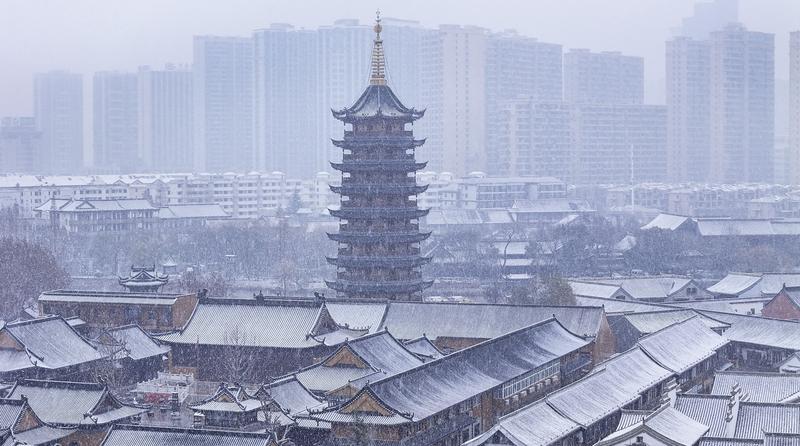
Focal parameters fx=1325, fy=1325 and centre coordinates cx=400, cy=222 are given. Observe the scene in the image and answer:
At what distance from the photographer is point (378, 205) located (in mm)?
42750

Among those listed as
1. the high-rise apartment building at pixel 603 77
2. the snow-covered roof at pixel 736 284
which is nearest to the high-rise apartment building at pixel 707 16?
the high-rise apartment building at pixel 603 77

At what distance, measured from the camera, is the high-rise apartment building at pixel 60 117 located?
141625 mm

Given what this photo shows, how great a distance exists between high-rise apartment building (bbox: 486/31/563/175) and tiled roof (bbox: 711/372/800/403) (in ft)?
275

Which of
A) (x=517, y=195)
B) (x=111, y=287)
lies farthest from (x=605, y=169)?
(x=111, y=287)

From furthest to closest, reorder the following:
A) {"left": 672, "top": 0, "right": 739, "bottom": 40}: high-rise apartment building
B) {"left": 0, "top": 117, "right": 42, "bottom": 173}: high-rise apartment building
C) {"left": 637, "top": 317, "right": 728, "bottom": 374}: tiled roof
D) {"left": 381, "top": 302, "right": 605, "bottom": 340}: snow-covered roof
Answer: {"left": 672, "top": 0, "right": 739, "bottom": 40}: high-rise apartment building < {"left": 0, "top": 117, "right": 42, "bottom": 173}: high-rise apartment building < {"left": 381, "top": 302, "right": 605, "bottom": 340}: snow-covered roof < {"left": 637, "top": 317, "right": 728, "bottom": 374}: tiled roof

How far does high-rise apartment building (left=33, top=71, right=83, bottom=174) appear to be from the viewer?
142 m

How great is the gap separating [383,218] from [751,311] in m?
15.0

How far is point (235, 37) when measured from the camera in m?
137

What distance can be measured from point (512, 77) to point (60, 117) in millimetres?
51279

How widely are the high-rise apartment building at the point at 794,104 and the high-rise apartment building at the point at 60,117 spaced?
237ft

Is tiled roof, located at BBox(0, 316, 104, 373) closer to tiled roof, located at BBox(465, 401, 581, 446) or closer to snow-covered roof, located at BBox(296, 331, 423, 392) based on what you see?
snow-covered roof, located at BBox(296, 331, 423, 392)

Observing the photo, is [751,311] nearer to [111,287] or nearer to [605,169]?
[111,287]

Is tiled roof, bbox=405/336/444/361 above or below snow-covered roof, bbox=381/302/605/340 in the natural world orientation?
below

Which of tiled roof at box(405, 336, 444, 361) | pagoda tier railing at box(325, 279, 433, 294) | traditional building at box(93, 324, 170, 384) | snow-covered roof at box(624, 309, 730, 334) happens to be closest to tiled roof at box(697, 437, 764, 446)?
tiled roof at box(405, 336, 444, 361)
